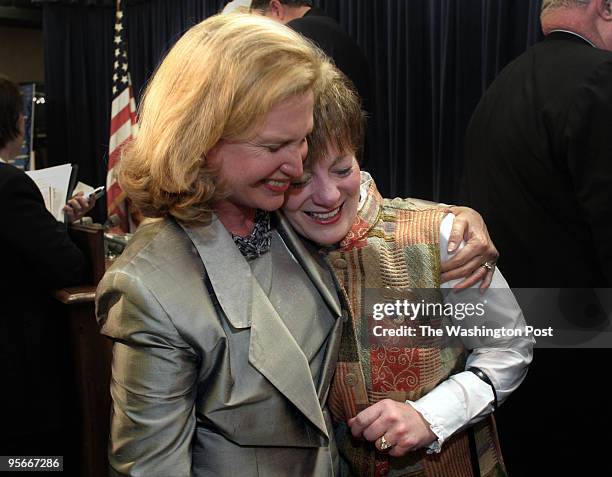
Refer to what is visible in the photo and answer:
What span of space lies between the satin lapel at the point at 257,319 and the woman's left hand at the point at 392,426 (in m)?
0.08

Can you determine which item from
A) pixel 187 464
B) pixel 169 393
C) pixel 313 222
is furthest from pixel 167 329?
pixel 313 222

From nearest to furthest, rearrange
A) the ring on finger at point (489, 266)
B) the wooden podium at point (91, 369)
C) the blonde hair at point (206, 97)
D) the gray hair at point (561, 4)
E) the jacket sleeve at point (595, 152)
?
the blonde hair at point (206, 97) → the ring on finger at point (489, 266) → the jacket sleeve at point (595, 152) → the gray hair at point (561, 4) → the wooden podium at point (91, 369)

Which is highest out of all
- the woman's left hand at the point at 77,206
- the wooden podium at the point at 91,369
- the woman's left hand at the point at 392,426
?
the woman's left hand at the point at 392,426

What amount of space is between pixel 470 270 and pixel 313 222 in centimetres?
29

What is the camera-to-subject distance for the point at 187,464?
37.3 inches

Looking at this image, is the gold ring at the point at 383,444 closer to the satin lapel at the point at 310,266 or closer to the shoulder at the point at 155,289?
the satin lapel at the point at 310,266

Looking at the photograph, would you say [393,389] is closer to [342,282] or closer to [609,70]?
[342,282]

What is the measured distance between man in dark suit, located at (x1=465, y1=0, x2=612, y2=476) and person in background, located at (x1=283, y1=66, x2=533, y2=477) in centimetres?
71

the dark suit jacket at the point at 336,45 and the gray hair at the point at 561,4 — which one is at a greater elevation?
the gray hair at the point at 561,4

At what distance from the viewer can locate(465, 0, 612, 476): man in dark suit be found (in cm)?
173

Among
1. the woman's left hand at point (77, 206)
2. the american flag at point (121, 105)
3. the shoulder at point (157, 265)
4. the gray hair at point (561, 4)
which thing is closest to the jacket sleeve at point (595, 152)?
the gray hair at point (561, 4)

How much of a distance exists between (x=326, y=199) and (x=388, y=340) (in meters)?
0.28

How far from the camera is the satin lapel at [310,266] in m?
1.08

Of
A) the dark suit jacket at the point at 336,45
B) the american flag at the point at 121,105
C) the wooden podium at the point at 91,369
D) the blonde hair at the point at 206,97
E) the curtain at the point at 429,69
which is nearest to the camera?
the blonde hair at the point at 206,97
